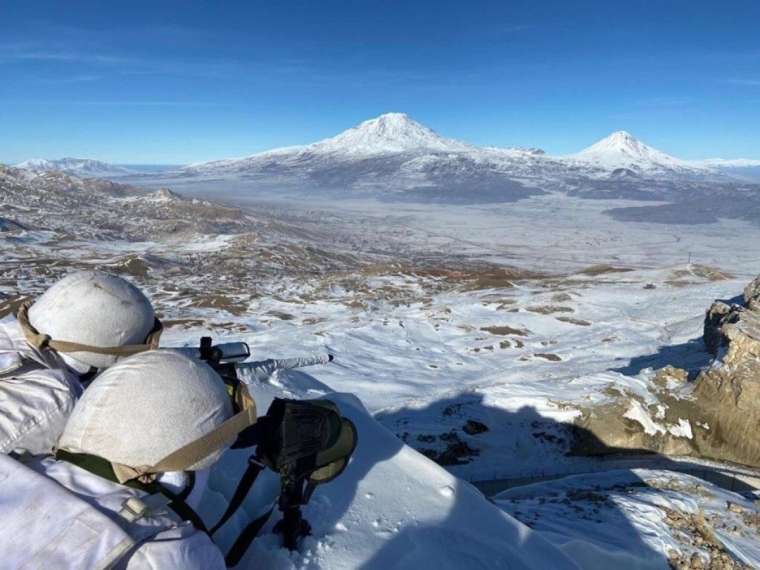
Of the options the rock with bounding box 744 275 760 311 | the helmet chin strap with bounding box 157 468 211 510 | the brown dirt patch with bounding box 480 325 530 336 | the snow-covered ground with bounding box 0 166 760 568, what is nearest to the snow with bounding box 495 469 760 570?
the snow-covered ground with bounding box 0 166 760 568

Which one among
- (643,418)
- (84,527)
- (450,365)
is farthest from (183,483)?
(450,365)

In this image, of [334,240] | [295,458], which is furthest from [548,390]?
[334,240]

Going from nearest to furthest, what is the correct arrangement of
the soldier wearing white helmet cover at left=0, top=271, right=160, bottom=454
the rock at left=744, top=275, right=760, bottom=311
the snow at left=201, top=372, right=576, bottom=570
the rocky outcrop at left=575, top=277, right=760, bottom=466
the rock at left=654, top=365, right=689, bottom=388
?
the soldier wearing white helmet cover at left=0, top=271, right=160, bottom=454
the snow at left=201, top=372, right=576, bottom=570
the rocky outcrop at left=575, top=277, right=760, bottom=466
the rock at left=654, top=365, right=689, bottom=388
the rock at left=744, top=275, right=760, bottom=311

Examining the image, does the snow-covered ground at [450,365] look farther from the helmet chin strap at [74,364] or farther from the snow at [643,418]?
the helmet chin strap at [74,364]

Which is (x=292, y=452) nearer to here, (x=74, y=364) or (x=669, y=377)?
(x=74, y=364)

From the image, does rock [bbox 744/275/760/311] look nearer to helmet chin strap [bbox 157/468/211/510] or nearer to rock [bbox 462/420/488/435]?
rock [bbox 462/420/488/435]

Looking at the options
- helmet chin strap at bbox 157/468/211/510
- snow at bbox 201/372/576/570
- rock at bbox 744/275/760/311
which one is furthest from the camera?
rock at bbox 744/275/760/311

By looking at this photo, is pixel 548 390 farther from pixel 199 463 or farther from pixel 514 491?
pixel 199 463

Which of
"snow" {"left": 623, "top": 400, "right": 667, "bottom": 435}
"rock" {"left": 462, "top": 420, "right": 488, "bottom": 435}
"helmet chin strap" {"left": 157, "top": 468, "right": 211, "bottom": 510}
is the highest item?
"helmet chin strap" {"left": 157, "top": 468, "right": 211, "bottom": 510}
